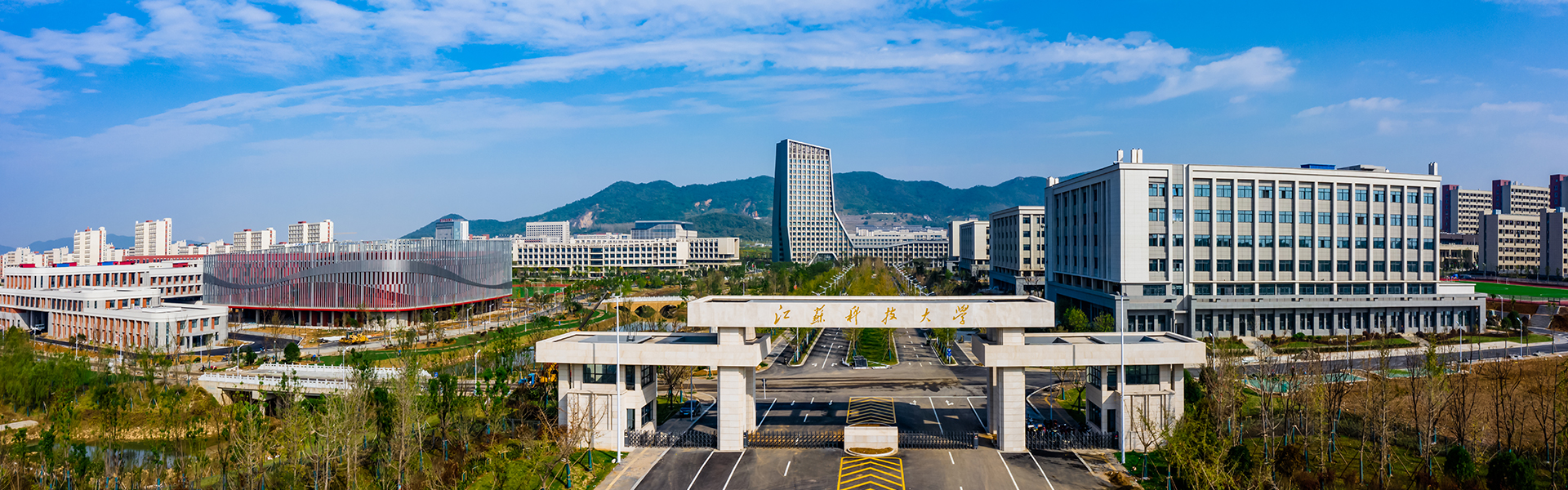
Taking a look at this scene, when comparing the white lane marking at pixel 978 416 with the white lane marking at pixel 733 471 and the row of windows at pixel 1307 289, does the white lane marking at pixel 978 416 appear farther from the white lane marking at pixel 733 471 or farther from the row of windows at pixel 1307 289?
the row of windows at pixel 1307 289

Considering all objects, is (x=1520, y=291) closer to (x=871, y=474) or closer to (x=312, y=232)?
(x=871, y=474)

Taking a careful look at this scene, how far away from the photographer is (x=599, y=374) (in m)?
32.6

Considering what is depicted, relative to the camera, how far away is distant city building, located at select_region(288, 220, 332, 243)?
163 metres

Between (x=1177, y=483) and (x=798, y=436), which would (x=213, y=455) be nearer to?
(x=798, y=436)

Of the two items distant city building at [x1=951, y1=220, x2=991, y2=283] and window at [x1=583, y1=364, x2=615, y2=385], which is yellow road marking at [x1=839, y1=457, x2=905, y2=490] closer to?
window at [x1=583, y1=364, x2=615, y2=385]

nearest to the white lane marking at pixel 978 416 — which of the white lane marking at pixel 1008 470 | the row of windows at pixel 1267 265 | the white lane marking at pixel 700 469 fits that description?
the white lane marking at pixel 1008 470

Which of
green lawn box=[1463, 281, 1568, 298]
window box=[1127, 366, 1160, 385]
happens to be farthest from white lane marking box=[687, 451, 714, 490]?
green lawn box=[1463, 281, 1568, 298]

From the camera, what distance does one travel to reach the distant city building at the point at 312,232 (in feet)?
535

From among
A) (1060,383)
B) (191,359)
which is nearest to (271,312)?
(191,359)

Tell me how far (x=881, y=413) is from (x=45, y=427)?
42.1 metres

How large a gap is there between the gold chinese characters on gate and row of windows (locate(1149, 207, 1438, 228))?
122ft

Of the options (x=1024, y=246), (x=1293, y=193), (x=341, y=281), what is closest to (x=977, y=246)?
(x=1024, y=246)

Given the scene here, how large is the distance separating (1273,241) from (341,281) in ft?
281

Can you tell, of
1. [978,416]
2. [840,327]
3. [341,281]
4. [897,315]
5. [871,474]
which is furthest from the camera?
[341,281]
